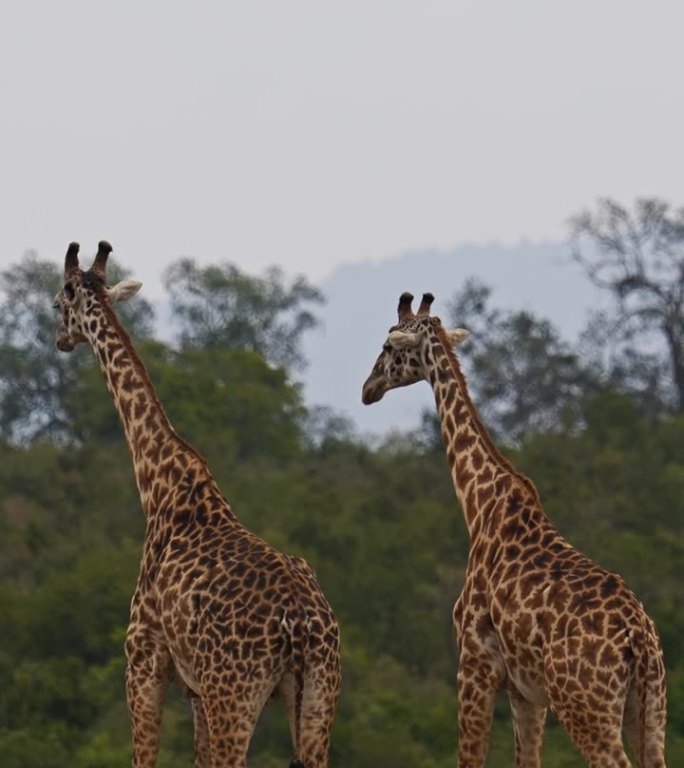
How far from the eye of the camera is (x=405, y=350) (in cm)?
1370

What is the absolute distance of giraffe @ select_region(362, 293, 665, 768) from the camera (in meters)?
11.6

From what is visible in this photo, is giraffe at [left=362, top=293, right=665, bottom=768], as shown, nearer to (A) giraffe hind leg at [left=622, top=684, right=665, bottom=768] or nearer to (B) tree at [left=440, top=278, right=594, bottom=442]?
(A) giraffe hind leg at [left=622, top=684, right=665, bottom=768]

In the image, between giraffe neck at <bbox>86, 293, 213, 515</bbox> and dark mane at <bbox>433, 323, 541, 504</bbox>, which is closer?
dark mane at <bbox>433, 323, 541, 504</bbox>

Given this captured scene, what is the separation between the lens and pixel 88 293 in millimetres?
14164

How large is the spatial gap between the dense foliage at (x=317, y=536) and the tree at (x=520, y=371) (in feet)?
0.44

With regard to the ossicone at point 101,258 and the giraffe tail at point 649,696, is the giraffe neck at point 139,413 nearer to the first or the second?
the ossicone at point 101,258

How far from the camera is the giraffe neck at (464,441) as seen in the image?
1292cm

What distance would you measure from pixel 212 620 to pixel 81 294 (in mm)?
2663

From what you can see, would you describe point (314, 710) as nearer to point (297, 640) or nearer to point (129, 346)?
point (297, 640)

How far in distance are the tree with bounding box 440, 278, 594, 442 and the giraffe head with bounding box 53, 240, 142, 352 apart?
137 ft

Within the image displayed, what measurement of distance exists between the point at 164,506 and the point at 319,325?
188 ft

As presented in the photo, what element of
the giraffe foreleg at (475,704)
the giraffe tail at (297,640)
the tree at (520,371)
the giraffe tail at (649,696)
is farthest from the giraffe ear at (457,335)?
the tree at (520,371)

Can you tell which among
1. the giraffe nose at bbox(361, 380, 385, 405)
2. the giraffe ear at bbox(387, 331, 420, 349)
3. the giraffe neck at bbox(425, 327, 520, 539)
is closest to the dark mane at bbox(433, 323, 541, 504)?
the giraffe neck at bbox(425, 327, 520, 539)

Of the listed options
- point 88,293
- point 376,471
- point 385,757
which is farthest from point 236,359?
point 88,293
